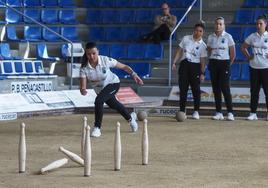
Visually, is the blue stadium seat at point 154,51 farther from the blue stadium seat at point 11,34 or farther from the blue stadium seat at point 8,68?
the blue stadium seat at point 8,68

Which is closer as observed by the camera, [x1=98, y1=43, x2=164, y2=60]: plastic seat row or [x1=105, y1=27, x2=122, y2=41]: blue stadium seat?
[x1=98, y1=43, x2=164, y2=60]: plastic seat row

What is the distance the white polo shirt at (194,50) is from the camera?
15.6 metres

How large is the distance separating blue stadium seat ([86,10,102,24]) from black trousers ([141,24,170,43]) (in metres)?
2.85

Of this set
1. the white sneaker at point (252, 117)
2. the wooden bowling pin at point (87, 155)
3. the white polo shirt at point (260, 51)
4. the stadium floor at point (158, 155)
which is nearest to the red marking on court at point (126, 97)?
the stadium floor at point (158, 155)

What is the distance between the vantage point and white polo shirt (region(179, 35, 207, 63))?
614 inches

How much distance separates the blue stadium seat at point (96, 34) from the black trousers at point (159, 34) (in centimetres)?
224

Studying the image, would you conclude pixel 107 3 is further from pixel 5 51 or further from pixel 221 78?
pixel 221 78

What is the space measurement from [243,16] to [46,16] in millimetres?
7412

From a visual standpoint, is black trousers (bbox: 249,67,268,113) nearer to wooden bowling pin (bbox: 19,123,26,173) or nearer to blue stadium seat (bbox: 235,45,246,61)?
blue stadium seat (bbox: 235,45,246,61)

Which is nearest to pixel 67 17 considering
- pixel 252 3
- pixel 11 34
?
pixel 11 34

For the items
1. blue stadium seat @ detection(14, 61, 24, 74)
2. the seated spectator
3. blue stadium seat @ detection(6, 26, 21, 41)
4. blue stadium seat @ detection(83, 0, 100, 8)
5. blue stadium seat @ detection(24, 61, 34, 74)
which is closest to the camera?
blue stadium seat @ detection(14, 61, 24, 74)

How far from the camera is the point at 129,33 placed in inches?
971

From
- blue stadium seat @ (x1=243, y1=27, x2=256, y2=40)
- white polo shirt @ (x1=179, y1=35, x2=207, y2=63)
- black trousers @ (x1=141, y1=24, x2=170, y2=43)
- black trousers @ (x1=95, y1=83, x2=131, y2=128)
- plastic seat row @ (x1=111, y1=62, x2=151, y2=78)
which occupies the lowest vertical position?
plastic seat row @ (x1=111, y1=62, x2=151, y2=78)

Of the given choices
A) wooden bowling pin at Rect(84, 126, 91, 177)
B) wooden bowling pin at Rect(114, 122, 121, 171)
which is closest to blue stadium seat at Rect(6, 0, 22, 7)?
wooden bowling pin at Rect(114, 122, 121, 171)
